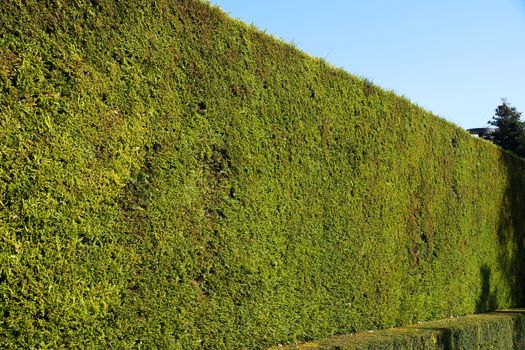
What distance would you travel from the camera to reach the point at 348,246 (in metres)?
7.53

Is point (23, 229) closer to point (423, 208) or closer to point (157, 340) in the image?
point (157, 340)

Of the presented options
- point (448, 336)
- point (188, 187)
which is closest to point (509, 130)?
point (448, 336)

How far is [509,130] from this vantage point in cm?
2834

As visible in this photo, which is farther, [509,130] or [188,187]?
[509,130]

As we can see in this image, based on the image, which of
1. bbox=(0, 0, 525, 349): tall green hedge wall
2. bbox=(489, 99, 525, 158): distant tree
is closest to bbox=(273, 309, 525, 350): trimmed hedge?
bbox=(0, 0, 525, 349): tall green hedge wall

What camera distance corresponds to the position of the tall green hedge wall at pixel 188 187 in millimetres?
4188

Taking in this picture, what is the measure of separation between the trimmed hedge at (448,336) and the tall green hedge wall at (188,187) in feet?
1.06

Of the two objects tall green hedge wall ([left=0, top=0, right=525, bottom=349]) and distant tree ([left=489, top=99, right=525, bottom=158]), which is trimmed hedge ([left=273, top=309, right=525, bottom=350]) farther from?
distant tree ([left=489, top=99, right=525, bottom=158])

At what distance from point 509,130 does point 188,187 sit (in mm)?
26095

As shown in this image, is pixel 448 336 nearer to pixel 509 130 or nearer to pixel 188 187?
pixel 188 187

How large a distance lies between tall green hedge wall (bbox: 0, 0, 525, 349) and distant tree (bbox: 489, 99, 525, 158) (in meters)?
20.9

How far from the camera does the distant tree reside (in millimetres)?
27953

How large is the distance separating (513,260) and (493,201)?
6.48 ft

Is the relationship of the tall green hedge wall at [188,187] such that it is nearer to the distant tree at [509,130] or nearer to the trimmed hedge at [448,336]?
the trimmed hedge at [448,336]
